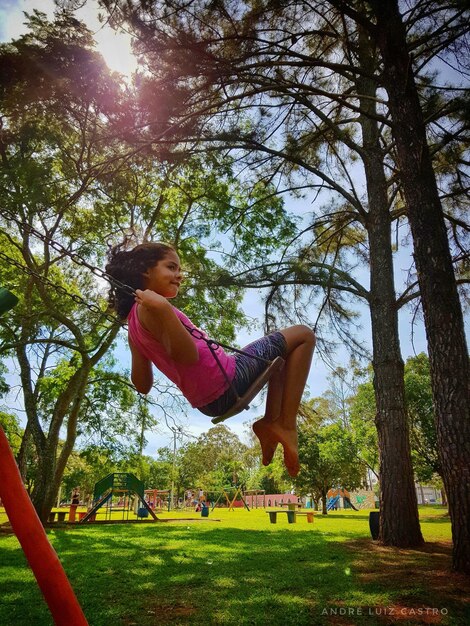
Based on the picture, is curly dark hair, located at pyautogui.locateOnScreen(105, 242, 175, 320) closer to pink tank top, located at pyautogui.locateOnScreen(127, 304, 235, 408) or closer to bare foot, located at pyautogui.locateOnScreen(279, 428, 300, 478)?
pink tank top, located at pyautogui.locateOnScreen(127, 304, 235, 408)

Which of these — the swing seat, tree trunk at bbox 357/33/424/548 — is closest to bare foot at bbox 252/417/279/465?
the swing seat

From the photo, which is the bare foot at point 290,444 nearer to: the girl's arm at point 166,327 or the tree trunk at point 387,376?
the girl's arm at point 166,327

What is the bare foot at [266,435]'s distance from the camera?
105 inches

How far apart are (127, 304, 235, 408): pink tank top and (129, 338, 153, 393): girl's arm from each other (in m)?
0.13

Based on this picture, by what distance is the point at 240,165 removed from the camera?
6.35m

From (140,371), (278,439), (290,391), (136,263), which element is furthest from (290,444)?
(136,263)

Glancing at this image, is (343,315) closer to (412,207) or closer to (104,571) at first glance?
(412,207)

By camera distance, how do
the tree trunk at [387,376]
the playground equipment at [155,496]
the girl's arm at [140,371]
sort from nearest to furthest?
the girl's arm at [140,371] < the tree trunk at [387,376] < the playground equipment at [155,496]

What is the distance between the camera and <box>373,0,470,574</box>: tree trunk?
4.19 meters

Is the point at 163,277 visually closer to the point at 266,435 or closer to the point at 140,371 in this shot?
the point at 140,371

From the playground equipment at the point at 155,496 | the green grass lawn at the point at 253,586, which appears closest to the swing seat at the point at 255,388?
the green grass lawn at the point at 253,586

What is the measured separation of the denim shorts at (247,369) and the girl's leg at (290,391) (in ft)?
0.30

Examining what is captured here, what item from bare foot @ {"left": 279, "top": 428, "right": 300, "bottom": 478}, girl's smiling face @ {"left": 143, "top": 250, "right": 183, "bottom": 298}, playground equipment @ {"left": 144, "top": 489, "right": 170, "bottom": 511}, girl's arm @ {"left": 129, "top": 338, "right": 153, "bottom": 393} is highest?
girl's smiling face @ {"left": 143, "top": 250, "right": 183, "bottom": 298}

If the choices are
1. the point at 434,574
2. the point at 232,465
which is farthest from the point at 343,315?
the point at 232,465
